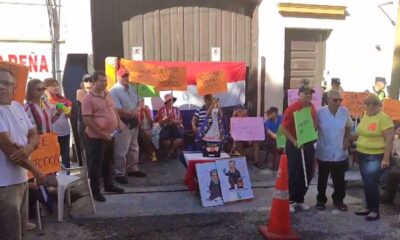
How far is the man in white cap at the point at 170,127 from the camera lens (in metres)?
7.44

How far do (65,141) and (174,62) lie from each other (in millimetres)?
2840

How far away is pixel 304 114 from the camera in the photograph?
4824 millimetres

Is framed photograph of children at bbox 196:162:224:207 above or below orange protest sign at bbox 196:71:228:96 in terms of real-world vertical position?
below

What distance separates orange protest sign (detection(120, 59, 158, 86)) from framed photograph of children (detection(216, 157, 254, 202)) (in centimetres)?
248

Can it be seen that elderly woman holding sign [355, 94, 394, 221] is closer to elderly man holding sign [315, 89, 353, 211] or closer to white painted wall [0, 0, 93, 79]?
elderly man holding sign [315, 89, 353, 211]

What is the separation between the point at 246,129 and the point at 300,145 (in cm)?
256

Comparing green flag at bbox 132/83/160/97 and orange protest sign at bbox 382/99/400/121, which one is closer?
orange protest sign at bbox 382/99/400/121

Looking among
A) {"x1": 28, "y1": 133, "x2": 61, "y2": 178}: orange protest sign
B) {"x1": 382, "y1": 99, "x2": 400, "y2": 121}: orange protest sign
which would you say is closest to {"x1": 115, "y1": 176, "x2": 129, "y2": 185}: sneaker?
{"x1": 28, "y1": 133, "x2": 61, "y2": 178}: orange protest sign

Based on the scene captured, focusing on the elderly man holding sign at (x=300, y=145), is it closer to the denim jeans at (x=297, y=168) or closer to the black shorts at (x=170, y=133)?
the denim jeans at (x=297, y=168)

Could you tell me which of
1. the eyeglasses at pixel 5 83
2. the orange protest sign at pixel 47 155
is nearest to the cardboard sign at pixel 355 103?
the orange protest sign at pixel 47 155

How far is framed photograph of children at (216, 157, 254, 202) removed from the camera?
17.4ft

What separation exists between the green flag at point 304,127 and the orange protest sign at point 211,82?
9.44 feet

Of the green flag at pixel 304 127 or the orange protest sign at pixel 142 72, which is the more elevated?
the orange protest sign at pixel 142 72

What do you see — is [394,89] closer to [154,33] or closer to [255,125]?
[255,125]
